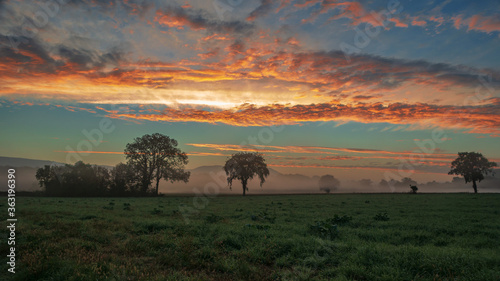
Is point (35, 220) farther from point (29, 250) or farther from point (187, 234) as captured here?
point (187, 234)

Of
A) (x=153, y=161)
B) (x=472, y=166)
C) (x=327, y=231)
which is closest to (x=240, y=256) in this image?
(x=327, y=231)

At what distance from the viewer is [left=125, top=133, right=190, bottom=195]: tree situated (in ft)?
211

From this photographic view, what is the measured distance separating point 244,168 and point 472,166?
229 feet

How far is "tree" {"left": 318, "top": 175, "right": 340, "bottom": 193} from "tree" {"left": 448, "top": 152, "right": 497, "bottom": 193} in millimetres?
64101

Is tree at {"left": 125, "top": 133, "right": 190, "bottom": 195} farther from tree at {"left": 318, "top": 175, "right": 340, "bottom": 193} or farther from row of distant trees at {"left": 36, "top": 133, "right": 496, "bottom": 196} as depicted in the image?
tree at {"left": 318, "top": 175, "right": 340, "bottom": 193}

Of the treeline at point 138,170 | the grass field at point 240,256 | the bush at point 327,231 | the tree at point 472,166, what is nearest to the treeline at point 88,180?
the treeline at point 138,170

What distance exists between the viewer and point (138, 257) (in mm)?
9336

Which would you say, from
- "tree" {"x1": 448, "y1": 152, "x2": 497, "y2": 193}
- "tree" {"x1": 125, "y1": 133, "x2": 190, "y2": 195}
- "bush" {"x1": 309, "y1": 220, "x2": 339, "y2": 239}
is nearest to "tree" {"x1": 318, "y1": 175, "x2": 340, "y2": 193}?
"tree" {"x1": 448, "y1": 152, "x2": 497, "y2": 193}

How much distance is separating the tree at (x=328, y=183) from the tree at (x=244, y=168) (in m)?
76.8

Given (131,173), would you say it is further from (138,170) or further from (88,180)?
(88,180)

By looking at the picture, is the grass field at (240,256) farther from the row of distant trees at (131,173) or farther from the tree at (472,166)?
the tree at (472,166)

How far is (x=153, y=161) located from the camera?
6538cm

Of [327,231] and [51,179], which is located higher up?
[51,179]

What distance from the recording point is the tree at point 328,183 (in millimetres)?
143700
